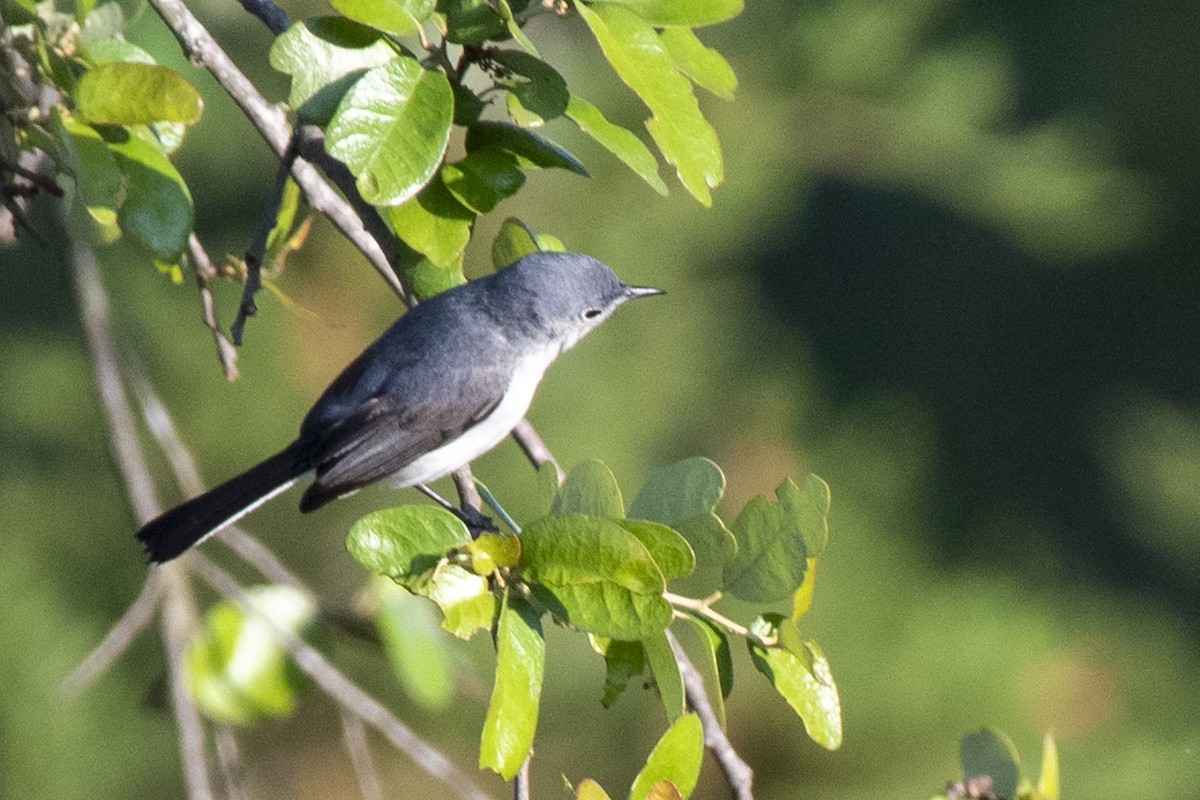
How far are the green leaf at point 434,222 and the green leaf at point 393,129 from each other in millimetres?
181

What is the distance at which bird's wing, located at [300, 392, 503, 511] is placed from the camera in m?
1.94

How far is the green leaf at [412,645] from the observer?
183 centimetres

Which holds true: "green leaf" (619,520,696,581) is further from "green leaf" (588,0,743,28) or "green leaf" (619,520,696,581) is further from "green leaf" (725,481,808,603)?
"green leaf" (588,0,743,28)

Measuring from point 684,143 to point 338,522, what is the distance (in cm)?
206

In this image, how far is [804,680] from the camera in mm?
1340

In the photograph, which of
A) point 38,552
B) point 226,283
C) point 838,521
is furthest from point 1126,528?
point 38,552

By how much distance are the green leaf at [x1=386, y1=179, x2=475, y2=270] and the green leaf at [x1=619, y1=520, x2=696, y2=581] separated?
46 centimetres

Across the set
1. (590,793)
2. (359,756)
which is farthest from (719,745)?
(359,756)

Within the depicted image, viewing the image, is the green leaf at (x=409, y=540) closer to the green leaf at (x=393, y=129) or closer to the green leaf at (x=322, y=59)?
the green leaf at (x=393, y=129)

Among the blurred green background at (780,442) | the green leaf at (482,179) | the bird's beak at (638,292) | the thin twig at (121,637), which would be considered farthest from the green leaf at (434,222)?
the blurred green background at (780,442)

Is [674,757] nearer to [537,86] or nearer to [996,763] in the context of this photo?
[996,763]

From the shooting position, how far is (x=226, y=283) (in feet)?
10.3

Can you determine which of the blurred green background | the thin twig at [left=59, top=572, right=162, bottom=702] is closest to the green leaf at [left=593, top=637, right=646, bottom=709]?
the thin twig at [left=59, top=572, right=162, bottom=702]

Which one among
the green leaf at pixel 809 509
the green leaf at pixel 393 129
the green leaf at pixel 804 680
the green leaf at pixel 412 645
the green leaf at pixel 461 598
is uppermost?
the green leaf at pixel 393 129
